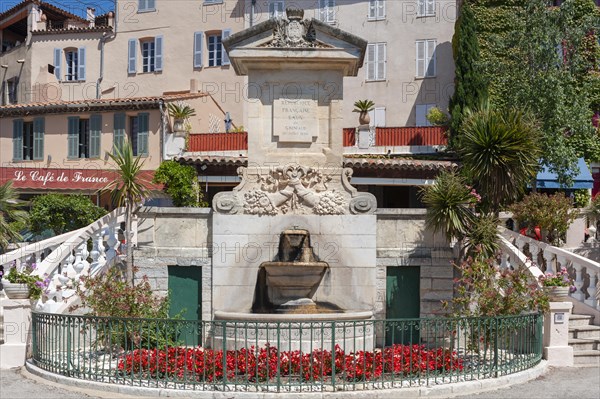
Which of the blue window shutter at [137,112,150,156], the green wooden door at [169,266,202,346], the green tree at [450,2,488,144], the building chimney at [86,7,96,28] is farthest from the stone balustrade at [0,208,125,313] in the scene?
the building chimney at [86,7,96,28]

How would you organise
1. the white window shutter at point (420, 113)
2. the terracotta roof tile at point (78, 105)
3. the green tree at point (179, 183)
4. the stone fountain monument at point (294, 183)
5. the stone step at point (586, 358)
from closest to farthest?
the stone step at point (586, 358) → the stone fountain monument at point (294, 183) → the green tree at point (179, 183) → the terracotta roof tile at point (78, 105) → the white window shutter at point (420, 113)

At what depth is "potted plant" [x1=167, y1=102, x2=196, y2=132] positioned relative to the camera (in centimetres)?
3023

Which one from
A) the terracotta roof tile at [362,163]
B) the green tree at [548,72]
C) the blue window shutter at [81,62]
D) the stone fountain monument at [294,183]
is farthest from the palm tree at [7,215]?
the blue window shutter at [81,62]

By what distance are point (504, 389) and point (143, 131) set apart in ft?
71.5

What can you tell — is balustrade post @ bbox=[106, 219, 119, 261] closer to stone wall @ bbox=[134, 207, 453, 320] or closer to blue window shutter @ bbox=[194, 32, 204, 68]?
stone wall @ bbox=[134, 207, 453, 320]

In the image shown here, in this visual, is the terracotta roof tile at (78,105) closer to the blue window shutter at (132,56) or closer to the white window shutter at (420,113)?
the blue window shutter at (132,56)

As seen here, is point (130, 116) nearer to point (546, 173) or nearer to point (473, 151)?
point (546, 173)

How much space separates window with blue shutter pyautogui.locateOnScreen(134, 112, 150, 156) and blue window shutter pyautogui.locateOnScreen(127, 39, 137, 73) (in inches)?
363

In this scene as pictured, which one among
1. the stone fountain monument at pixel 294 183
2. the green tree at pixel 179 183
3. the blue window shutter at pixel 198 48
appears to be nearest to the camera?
the stone fountain monument at pixel 294 183

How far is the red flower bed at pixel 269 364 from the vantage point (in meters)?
11.3

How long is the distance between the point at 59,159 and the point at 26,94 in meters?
10.4

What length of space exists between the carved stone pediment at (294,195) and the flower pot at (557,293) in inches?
153

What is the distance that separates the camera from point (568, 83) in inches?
941

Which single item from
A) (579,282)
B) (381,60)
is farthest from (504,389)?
(381,60)
